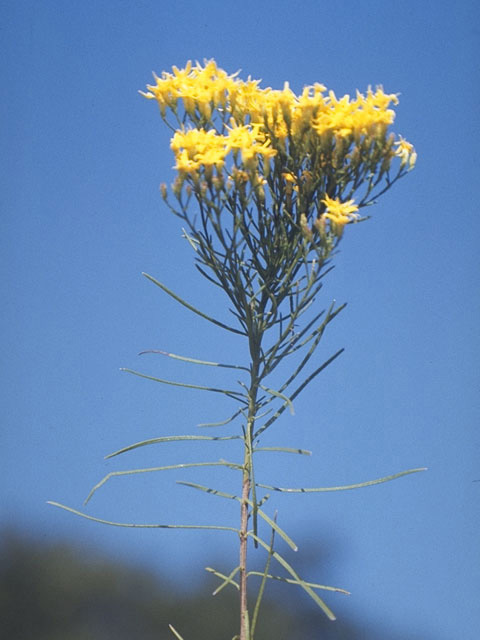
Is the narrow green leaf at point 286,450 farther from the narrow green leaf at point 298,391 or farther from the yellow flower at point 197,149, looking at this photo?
the yellow flower at point 197,149

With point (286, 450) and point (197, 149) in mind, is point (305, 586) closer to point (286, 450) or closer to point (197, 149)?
point (286, 450)

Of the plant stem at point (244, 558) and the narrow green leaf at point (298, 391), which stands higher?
the narrow green leaf at point (298, 391)

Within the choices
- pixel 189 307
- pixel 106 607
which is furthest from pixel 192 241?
pixel 106 607

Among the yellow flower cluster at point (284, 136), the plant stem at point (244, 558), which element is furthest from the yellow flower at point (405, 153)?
the plant stem at point (244, 558)

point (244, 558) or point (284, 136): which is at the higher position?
point (284, 136)

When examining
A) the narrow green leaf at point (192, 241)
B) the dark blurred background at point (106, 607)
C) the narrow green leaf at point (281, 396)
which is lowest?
the dark blurred background at point (106, 607)

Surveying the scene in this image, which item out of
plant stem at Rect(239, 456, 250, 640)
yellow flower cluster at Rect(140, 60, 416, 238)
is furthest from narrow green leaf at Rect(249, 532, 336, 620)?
yellow flower cluster at Rect(140, 60, 416, 238)

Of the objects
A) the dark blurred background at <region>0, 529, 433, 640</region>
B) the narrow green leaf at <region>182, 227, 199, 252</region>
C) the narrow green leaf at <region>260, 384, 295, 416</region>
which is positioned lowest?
the dark blurred background at <region>0, 529, 433, 640</region>

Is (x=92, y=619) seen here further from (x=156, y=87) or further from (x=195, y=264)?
(x=156, y=87)

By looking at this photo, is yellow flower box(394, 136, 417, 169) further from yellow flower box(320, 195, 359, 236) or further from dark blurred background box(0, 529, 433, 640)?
dark blurred background box(0, 529, 433, 640)

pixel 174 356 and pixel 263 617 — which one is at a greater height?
pixel 174 356

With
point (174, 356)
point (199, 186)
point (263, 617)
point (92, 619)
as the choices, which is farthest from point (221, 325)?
point (92, 619)
